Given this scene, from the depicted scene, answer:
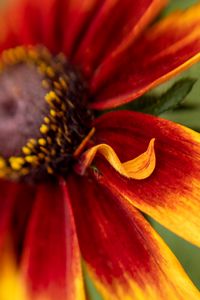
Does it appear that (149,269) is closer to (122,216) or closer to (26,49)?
(122,216)

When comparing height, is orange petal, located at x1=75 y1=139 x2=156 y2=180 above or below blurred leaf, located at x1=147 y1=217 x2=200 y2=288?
above

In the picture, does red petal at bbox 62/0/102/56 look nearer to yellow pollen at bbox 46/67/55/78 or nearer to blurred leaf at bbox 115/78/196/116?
yellow pollen at bbox 46/67/55/78

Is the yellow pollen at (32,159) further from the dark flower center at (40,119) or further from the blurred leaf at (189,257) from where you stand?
the blurred leaf at (189,257)

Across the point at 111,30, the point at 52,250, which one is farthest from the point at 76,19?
the point at 52,250

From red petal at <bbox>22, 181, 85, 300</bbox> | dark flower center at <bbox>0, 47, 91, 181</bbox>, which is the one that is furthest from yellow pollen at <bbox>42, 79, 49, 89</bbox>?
red petal at <bbox>22, 181, 85, 300</bbox>

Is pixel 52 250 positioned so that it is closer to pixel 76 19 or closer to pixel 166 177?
pixel 166 177

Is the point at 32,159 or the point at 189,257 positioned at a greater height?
the point at 32,159

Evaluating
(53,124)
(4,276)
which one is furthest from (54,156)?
(4,276)

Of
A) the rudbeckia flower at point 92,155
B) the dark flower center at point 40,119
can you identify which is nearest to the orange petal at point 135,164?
the rudbeckia flower at point 92,155
